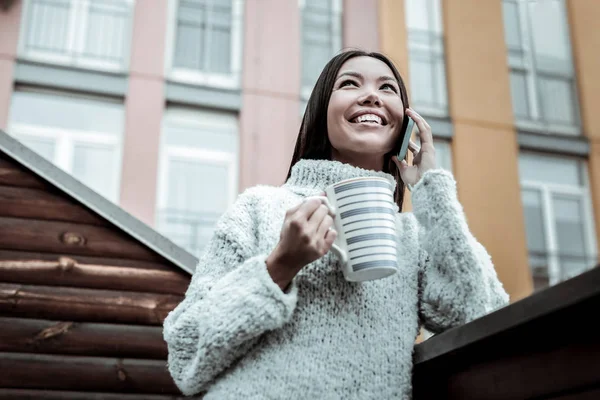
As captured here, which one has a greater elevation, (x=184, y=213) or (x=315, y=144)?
(x=184, y=213)

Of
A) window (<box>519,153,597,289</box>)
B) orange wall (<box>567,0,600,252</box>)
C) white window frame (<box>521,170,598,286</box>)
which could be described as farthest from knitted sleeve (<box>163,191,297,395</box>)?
orange wall (<box>567,0,600,252</box>)

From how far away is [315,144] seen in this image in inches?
42.1

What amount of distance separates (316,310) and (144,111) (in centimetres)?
401

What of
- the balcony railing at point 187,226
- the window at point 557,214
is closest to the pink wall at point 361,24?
the window at point 557,214

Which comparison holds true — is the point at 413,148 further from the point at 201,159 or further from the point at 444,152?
the point at 444,152

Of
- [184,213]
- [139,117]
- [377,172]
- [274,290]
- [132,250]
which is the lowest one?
[274,290]

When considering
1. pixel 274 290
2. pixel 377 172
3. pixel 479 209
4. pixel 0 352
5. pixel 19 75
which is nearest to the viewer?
pixel 274 290

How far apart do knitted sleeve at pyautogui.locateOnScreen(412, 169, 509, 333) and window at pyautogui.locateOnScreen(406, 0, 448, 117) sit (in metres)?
4.40

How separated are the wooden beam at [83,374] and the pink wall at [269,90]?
278 cm

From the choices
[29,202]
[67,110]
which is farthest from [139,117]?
[29,202]

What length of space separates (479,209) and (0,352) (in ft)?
12.6

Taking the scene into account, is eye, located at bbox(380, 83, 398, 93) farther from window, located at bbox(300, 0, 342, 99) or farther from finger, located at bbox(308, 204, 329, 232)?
window, located at bbox(300, 0, 342, 99)

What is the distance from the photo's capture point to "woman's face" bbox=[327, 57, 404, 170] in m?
1.01

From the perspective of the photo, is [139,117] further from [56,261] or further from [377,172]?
[377,172]
